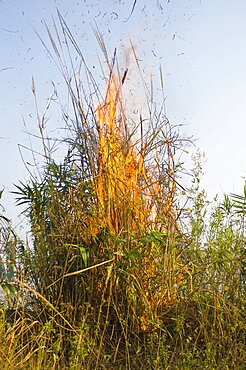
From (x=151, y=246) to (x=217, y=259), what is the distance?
0.43 metres

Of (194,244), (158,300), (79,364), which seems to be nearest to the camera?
(79,364)

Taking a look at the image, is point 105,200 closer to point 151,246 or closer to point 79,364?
point 151,246

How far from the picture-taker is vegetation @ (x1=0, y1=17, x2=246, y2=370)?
9.47 ft

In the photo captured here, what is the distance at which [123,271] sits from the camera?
9.37 feet

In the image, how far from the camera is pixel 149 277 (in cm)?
299

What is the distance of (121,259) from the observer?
9.62 feet

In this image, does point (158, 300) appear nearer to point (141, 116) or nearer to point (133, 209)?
point (133, 209)

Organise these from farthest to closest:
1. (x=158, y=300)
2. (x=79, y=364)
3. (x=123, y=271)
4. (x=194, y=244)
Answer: (x=194, y=244) → (x=158, y=300) → (x=123, y=271) → (x=79, y=364)

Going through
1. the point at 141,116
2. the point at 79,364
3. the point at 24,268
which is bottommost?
the point at 79,364

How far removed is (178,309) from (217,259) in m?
0.35

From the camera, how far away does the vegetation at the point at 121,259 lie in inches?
114

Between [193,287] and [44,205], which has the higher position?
[44,205]

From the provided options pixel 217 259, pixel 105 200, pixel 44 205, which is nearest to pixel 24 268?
pixel 44 205

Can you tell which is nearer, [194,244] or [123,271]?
[123,271]
